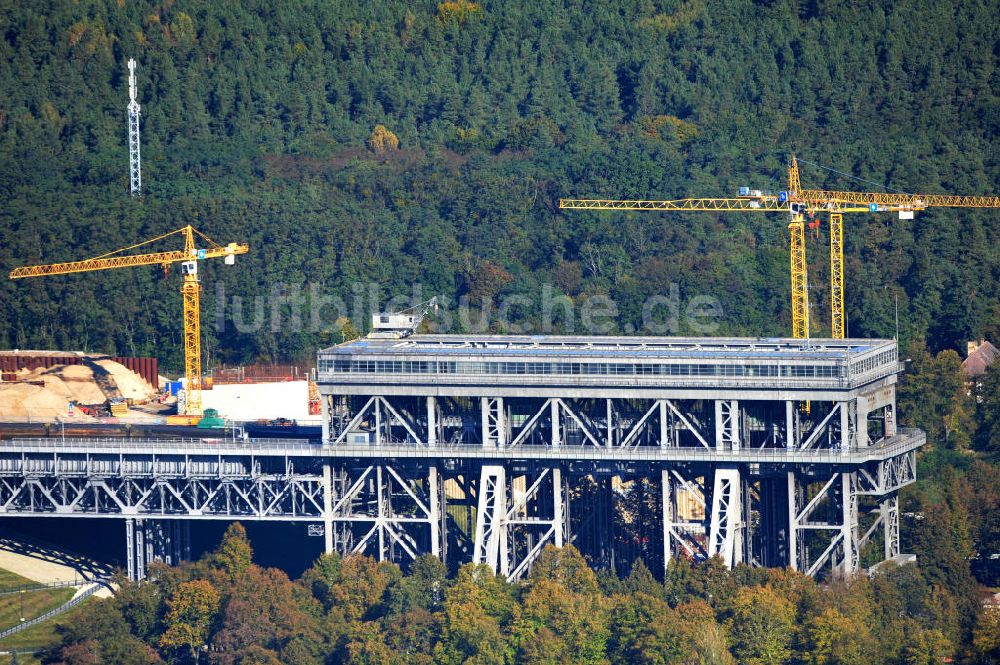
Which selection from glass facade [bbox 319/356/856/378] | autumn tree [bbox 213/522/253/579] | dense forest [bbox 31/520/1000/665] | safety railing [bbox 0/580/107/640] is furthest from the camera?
safety railing [bbox 0/580/107/640]

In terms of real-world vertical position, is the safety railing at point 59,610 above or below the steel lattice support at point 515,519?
below

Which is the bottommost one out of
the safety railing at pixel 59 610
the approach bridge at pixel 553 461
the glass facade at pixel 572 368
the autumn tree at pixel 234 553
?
the safety railing at pixel 59 610

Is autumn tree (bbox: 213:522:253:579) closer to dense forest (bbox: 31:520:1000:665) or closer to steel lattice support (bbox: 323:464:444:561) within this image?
dense forest (bbox: 31:520:1000:665)

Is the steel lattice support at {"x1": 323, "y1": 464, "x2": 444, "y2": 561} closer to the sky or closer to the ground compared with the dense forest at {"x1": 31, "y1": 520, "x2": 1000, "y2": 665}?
closer to the sky

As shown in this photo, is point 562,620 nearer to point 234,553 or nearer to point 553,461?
point 553,461

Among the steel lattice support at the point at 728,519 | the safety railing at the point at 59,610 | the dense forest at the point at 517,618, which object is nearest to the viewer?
the dense forest at the point at 517,618

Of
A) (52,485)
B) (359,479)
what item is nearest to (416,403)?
(359,479)

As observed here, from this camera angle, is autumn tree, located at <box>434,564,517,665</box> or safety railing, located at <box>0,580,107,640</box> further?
safety railing, located at <box>0,580,107,640</box>

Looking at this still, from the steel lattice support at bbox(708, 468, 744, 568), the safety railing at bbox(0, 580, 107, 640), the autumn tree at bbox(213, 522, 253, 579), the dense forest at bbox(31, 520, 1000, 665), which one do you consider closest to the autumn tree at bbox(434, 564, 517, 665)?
the dense forest at bbox(31, 520, 1000, 665)

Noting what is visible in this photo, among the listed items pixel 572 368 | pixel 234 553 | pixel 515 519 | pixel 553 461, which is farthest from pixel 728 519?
pixel 234 553

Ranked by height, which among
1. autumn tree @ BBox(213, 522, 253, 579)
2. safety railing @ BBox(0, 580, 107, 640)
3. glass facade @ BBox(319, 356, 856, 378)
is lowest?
safety railing @ BBox(0, 580, 107, 640)

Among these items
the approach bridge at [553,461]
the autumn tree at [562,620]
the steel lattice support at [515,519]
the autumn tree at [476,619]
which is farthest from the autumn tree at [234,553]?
the autumn tree at [562,620]

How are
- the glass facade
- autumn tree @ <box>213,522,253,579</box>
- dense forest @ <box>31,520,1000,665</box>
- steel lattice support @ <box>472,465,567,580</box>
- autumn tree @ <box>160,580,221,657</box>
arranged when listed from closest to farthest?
dense forest @ <box>31,520,1000,665</box>, autumn tree @ <box>160,580,221,657</box>, the glass facade, autumn tree @ <box>213,522,253,579</box>, steel lattice support @ <box>472,465,567,580</box>

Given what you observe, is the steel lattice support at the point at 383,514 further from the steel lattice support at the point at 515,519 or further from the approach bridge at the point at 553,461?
the steel lattice support at the point at 515,519
